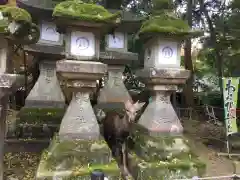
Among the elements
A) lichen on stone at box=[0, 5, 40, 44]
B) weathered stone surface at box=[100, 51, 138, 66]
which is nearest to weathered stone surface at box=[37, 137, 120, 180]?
lichen on stone at box=[0, 5, 40, 44]

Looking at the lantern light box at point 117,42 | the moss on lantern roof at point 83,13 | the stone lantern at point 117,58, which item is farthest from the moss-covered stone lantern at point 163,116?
the lantern light box at point 117,42

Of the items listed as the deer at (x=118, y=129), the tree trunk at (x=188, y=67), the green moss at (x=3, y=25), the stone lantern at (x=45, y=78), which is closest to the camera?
the green moss at (x=3, y=25)

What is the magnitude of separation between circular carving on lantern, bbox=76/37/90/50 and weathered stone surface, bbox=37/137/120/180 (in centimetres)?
Answer: 170

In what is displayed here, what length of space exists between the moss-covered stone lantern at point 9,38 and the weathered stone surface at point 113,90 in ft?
16.6

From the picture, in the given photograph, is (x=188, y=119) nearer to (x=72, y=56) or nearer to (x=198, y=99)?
(x=198, y=99)

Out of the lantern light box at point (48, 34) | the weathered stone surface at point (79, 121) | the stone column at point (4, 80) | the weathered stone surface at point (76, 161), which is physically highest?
the lantern light box at point (48, 34)

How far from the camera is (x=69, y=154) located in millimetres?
4309

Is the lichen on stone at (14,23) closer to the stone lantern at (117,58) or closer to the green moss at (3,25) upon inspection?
the green moss at (3,25)

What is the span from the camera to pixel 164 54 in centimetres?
524

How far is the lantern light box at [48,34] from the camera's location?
27.0 ft

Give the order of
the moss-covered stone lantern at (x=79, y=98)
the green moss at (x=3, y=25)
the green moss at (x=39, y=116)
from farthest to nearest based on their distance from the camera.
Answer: the green moss at (x=39, y=116) < the moss-covered stone lantern at (x=79, y=98) < the green moss at (x=3, y=25)

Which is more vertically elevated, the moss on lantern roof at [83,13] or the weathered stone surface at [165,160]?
the moss on lantern roof at [83,13]

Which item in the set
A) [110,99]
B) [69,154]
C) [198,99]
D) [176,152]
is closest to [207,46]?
[110,99]

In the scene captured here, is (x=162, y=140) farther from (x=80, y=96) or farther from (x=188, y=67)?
(x=188, y=67)
